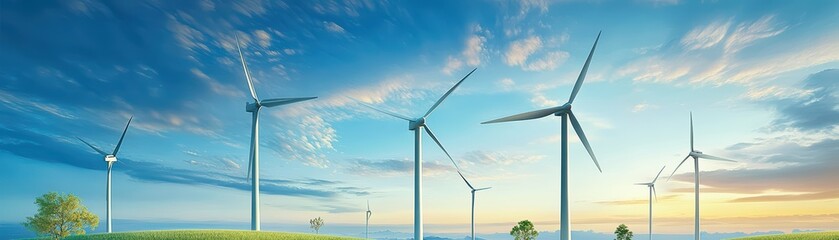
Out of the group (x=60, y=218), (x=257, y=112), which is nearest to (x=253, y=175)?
(x=257, y=112)

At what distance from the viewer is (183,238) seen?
63125mm

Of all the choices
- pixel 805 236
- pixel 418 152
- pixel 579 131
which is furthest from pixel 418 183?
pixel 805 236

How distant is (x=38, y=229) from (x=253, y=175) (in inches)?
1159

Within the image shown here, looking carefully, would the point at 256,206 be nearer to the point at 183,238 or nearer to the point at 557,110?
the point at 183,238

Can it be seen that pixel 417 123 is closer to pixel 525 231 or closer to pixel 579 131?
pixel 579 131

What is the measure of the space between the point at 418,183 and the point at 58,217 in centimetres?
4661

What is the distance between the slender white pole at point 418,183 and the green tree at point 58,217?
4332cm

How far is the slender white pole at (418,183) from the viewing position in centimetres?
6359

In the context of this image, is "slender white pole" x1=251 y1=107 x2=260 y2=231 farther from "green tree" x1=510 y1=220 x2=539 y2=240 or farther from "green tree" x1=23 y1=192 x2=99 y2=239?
"green tree" x1=510 y1=220 x2=539 y2=240

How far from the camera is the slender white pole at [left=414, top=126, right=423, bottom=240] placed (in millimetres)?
63594

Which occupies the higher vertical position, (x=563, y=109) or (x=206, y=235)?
(x=563, y=109)

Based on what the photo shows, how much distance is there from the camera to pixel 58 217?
74.0m

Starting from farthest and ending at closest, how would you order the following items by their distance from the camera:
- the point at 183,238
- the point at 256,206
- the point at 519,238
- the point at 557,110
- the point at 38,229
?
the point at 519,238 < the point at 38,229 < the point at 256,206 < the point at 183,238 < the point at 557,110

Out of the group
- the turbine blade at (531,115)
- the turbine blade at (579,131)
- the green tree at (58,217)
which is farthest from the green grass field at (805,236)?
the green tree at (58,217)
